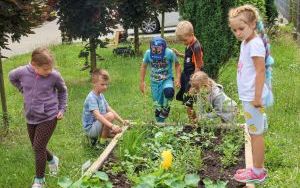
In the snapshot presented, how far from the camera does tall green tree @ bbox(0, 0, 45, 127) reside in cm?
657

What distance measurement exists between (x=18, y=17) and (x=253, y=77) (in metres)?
3.29

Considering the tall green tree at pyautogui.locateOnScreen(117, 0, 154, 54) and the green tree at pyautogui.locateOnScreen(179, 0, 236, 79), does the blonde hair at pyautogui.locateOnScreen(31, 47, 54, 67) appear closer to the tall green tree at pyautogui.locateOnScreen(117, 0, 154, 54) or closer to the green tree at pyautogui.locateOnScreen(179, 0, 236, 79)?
the green tree at pyautogui.locateOnScreen(179, 0, 236, 79)

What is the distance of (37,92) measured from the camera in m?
5.50

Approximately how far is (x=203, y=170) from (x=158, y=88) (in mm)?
2388

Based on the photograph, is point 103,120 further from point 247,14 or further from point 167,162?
point 247,14

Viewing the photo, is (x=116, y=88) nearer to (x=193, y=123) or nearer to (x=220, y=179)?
(x=193, y=123)

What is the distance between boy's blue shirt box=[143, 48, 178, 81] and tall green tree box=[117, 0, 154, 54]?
243 inches

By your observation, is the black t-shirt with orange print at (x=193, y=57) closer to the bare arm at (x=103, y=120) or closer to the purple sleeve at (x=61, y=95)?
the bare arm at (x=103, y=120)

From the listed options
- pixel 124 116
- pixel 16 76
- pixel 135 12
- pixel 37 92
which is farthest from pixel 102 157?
pixel 135 12

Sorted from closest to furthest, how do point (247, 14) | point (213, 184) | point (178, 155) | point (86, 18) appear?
point (213, 184), point (247, 14), point (178, 155), point (86, 18)

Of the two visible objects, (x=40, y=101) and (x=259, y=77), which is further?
(x=40, y=101)

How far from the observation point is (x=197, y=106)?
6.00m

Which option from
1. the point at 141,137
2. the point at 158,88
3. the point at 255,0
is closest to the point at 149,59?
the point at 158,88

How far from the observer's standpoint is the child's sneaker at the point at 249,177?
4801 mm
